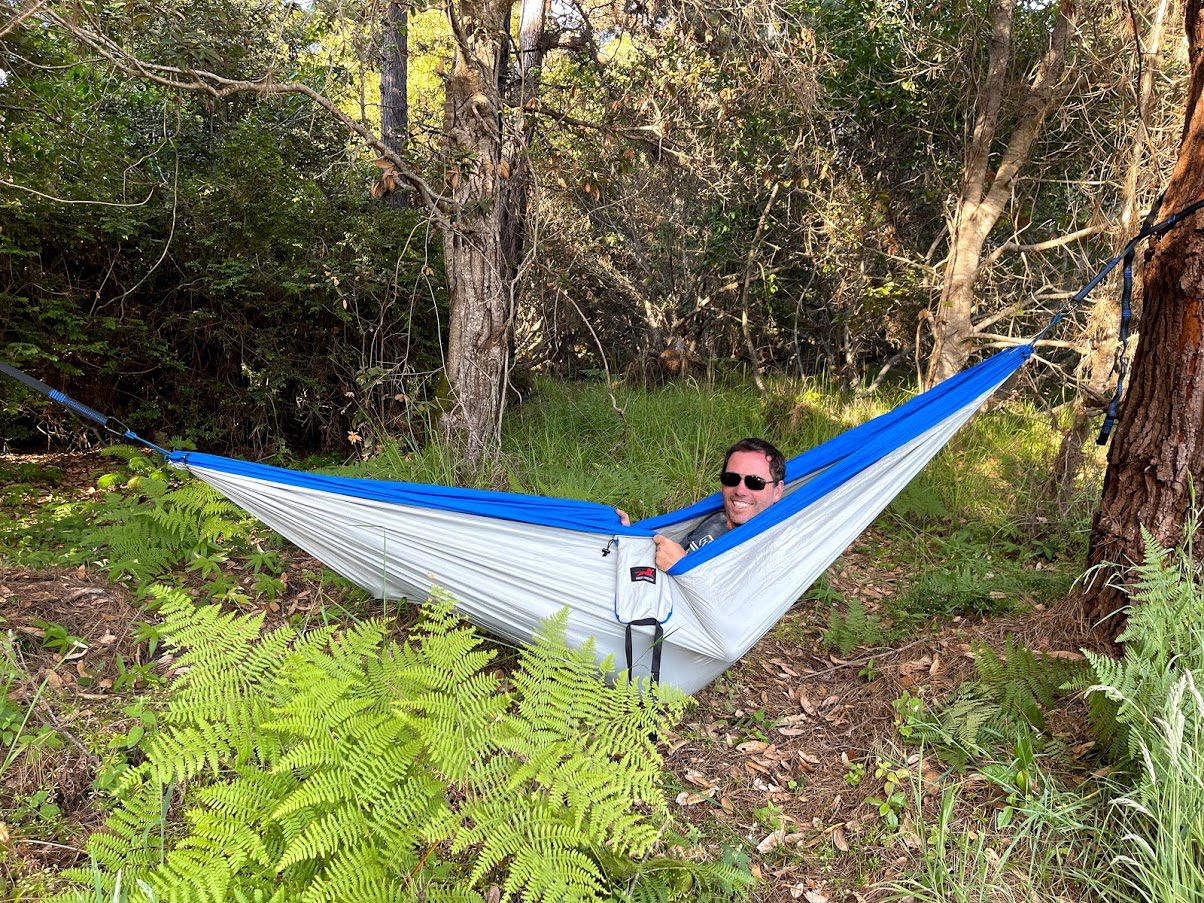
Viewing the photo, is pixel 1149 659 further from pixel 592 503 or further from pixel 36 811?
pixel 36 811

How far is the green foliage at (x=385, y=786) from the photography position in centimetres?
121

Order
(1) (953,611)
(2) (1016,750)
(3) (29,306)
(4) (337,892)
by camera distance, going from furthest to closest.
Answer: (3) (29,306)
(1) (953,611)
(2) (1016,750)
(4) (337,892)

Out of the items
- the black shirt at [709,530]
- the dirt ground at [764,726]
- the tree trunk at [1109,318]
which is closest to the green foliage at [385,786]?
the dirt ground at [764,726]

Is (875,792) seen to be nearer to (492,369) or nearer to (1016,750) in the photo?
(1016,750)

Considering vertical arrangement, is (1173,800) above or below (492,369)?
below

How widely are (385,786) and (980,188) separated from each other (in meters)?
4.24

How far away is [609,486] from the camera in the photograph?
3211 millimetres

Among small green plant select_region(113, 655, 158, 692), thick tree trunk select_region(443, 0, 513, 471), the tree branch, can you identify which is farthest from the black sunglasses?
small green plant select_region(113, 655, 158, 692)

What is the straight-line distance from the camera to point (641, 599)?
198cm

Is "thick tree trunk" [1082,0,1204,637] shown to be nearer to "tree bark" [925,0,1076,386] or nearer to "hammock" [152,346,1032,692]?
"hammock" [152,346,1032,692]

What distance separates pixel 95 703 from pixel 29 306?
2504 mm

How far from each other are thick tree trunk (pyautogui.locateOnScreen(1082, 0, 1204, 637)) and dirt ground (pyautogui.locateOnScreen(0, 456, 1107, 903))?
0.32 meters

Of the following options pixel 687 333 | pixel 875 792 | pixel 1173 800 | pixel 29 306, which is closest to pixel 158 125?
pixel 29 306

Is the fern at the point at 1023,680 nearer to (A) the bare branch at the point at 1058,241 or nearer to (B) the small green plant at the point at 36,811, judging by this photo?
(B) the small green plant at the point at 36,811
